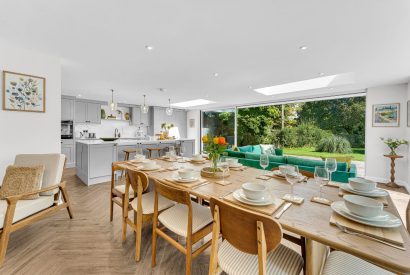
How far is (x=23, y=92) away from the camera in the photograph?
2576mm

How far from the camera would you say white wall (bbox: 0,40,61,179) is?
2.46m

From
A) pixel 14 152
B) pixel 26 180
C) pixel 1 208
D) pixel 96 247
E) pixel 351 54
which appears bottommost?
pixel 96 247

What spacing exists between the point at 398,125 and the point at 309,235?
5.25 metres

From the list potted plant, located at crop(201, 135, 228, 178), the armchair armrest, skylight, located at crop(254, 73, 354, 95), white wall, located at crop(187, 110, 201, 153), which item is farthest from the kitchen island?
white wall, located at crop(187, 110, 201, 153)

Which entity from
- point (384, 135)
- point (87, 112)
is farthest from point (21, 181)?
point (384, 135)

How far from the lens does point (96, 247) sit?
1.94 meters

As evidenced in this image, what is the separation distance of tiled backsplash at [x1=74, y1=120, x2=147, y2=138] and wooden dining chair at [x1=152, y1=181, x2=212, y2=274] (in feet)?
20.9

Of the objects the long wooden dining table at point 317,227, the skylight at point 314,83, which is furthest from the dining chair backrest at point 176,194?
the skylight at point 314,83

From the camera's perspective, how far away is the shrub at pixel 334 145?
21.7 ft

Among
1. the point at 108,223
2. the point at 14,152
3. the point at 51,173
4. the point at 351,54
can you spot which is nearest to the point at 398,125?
the point at 351,54

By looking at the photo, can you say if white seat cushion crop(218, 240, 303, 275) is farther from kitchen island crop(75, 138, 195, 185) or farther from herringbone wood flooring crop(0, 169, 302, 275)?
kitchen island crop(75, 138, 195, 185)

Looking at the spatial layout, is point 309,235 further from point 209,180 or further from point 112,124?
point 112,124

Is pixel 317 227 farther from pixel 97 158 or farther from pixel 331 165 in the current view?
pixel 97 158

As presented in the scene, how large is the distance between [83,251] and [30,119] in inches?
81.7
